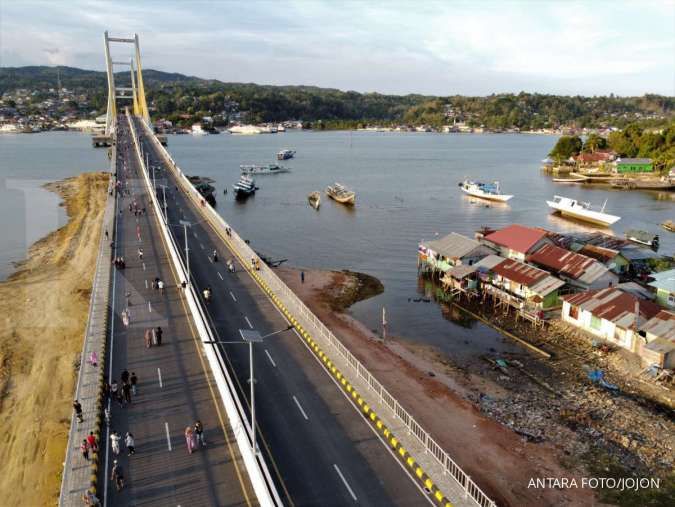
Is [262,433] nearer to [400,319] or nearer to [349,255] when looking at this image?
[400,319]

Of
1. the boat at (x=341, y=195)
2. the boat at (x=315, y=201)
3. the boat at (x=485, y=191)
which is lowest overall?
the boat at (x=315, y=201)

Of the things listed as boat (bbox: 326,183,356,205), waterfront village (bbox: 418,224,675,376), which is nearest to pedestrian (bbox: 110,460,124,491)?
waterfront village (bbox: 418,224,675,376)

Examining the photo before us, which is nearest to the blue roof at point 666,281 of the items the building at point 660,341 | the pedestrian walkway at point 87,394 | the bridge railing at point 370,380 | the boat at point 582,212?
the building at point 660,341

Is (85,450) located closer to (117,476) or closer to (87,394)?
(117,476)

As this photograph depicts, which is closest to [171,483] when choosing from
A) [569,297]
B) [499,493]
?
[499,493]

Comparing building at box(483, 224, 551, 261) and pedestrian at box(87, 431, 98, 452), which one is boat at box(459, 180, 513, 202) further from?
pedestrian at box(87, 431, 98, 452)

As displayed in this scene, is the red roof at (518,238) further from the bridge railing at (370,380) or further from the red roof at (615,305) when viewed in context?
the bridge railing at (370,380)
